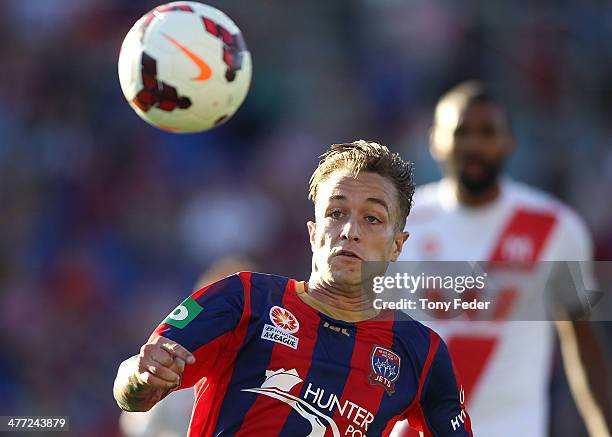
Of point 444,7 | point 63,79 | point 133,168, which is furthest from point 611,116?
point 63,79

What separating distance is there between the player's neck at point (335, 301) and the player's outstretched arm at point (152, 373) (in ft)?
2.50

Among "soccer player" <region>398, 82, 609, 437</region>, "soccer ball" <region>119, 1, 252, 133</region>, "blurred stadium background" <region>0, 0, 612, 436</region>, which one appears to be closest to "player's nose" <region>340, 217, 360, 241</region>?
"soccer ball" <region>119, 1, 252, 133</region>

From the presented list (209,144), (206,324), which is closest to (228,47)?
(206,324)

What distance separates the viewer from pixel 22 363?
36.9 ft

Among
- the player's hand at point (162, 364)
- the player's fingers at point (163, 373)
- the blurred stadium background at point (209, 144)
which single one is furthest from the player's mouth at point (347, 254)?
the blurred stadium background at point (209, 144)

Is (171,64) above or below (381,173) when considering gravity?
above

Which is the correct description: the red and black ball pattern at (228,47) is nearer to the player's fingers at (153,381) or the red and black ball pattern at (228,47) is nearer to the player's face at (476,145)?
the player's fingers at (153,381)

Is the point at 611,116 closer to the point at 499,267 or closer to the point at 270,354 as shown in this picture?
the point at 499,267

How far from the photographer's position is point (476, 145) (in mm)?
7242

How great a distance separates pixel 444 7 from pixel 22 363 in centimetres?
591

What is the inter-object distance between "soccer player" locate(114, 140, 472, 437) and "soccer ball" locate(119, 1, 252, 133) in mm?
928

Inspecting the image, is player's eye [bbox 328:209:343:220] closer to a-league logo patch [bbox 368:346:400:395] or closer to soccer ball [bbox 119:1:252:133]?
a-league logo patch [bbox 368:346:400:395]

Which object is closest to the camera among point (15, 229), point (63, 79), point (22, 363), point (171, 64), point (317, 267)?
point (317, 267)

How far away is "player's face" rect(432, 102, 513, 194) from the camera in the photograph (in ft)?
23.5
